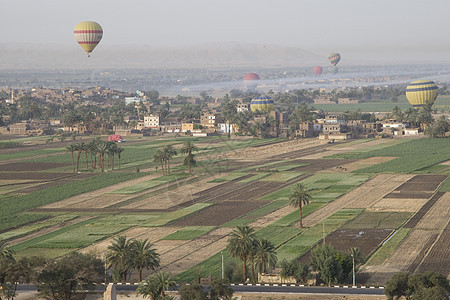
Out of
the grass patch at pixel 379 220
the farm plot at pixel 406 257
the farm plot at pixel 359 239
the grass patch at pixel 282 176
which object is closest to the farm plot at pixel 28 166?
the grass patch at pixel 282 176

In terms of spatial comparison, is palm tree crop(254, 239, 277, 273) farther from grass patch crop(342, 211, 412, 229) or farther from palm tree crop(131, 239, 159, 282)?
grass patch crop(342, 211, 412, 229)

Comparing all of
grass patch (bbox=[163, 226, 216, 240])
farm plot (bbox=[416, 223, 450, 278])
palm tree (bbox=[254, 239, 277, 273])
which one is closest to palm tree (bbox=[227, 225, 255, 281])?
palm tree (bbox=[254, 239, 277, 273])

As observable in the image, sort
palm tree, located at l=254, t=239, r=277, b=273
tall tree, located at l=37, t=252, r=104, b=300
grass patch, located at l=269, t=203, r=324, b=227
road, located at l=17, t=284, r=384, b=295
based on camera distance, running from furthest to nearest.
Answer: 1. grass patch, located at l=269, t=203, r=324, b=227
2. palm tree, located at l=254, t=239, r=277, b=273
3. tall tree, located at l=37, t=252, r=104, b=300
4. road, located at l=17, t=284, r=384, b=295

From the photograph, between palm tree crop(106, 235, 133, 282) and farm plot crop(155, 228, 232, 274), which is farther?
farm plot crop(155, 228, 232, 274)

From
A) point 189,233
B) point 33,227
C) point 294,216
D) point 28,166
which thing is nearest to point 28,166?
point 28,166

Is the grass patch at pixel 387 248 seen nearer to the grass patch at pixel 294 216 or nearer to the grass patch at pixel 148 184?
the grass patch at pixel 294 216

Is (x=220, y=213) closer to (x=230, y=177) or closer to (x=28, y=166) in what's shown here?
(x=230, y=177)
